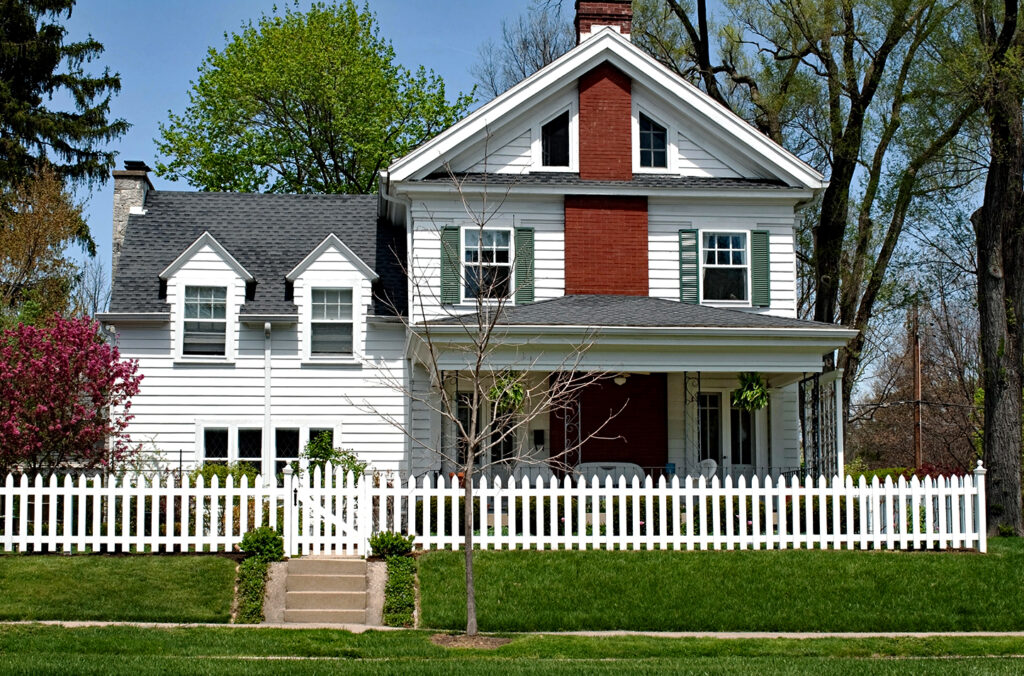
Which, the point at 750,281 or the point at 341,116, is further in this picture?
the point at 341,116

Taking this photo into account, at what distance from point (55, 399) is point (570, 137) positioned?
10594mm

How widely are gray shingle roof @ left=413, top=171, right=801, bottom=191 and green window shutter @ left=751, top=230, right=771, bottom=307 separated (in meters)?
0.97

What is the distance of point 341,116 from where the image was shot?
37469mm

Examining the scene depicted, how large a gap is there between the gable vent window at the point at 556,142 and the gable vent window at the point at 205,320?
269 inches

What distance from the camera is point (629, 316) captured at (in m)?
19.3

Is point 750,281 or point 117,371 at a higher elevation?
point 750,281

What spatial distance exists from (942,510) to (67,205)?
86.3 feet

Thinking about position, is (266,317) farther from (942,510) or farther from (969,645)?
(969,645)

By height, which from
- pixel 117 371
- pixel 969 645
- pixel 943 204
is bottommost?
pixel 969 645

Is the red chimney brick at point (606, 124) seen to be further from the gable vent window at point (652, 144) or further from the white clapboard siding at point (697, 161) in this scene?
the white clapboard siding at point (697, 161)

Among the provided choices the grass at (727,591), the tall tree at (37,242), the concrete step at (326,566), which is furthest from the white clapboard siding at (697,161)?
the tall tree at (37,242)

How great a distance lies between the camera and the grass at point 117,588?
13375 millimetres

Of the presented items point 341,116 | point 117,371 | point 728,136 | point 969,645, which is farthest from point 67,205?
point 969,645

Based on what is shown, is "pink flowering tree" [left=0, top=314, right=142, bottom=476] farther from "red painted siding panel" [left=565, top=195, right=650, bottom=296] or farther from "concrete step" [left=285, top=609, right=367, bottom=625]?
"red painted siding panel" [left=565, top=195, right=650, bottom=296]
